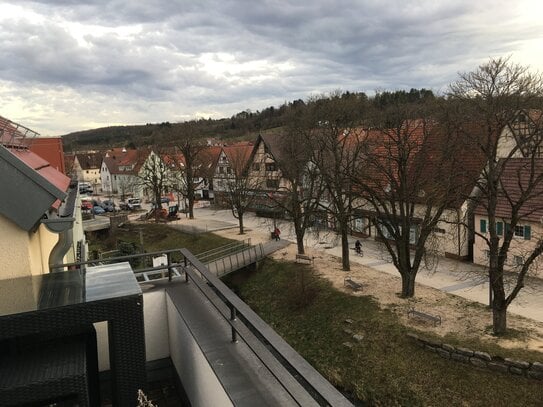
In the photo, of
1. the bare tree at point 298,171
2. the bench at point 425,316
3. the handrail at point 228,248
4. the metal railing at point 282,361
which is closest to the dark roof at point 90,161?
the handrail at point 228,248

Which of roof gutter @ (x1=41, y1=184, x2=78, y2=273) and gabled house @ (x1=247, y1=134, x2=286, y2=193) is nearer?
roof gutter @ (x1=41, y1=184, x2=78, y2=273)

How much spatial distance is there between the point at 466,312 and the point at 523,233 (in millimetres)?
7713

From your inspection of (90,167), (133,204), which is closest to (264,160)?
(133,204)

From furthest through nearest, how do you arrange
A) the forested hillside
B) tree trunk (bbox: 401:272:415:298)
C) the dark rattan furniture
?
the forested hillside, tree trunk (bbox: 401:272:415:298), the dark rattan furniture

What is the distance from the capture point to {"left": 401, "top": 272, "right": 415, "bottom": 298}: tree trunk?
63.4 feet

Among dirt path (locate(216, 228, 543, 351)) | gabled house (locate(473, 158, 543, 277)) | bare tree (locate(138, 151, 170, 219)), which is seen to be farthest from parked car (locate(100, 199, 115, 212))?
gabled house (locate(473, 158, 543, 277))

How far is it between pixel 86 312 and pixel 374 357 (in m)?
13.3

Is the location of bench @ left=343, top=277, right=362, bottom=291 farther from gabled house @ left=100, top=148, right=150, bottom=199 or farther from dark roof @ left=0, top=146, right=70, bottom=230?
gabled house @ left=100, top=148, right=150, bottom=199

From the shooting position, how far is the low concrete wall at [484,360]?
13.3 meters

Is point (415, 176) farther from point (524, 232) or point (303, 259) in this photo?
point (303, 259)

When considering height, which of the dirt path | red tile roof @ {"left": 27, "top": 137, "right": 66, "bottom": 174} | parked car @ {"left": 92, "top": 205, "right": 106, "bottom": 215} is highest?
red tile roof @ {"left": 27, "top": 137, "right": 66, "bottom": 174}

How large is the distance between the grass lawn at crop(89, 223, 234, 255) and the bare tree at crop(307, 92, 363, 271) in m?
11.4

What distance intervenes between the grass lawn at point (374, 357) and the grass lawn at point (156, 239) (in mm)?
11462

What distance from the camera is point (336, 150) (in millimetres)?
23250
